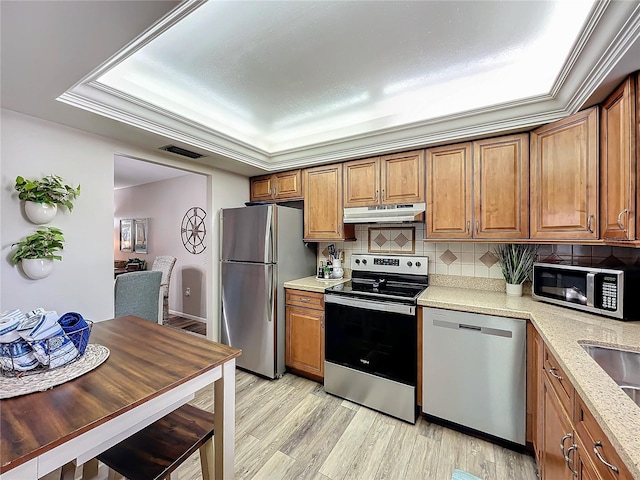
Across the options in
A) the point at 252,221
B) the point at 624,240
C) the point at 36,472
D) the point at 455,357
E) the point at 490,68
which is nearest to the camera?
the point at 36,472

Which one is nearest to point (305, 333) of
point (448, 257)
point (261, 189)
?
point (448, 257)

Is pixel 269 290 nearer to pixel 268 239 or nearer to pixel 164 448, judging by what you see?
pixel 268 239

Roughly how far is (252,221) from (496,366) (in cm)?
235

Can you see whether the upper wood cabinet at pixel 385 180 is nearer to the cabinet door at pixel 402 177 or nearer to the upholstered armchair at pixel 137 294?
the cabinet door at pixel 402 177

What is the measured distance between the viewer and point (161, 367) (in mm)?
1111

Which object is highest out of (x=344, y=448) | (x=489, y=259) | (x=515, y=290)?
(x=489, y=259)

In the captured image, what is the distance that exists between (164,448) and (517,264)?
2512 millimetres

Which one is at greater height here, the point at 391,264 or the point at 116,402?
the point at 391,264

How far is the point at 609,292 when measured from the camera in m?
1.54

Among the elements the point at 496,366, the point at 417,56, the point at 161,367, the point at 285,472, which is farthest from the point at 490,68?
the point at 285,472

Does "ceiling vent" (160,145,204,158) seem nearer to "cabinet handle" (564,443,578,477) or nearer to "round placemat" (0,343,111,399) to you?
→ "round placemat" (0,343,111,399)

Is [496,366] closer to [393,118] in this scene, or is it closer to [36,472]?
[393,118]

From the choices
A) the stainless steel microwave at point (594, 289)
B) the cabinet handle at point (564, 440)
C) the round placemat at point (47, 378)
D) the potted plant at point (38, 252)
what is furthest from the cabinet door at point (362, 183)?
the potted plant at point (38, 252)

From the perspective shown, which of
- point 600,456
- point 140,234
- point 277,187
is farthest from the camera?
point 140,234
